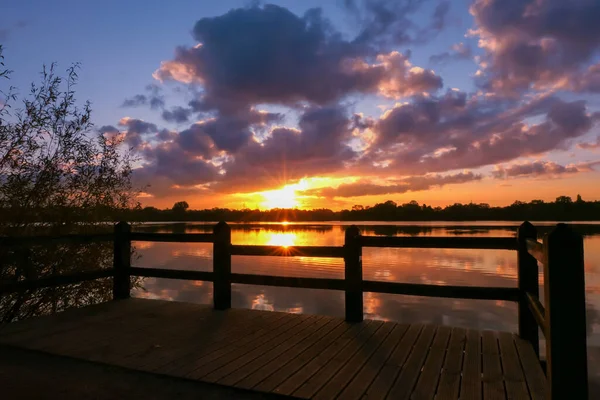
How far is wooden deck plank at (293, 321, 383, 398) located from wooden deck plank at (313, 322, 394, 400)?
5 cm

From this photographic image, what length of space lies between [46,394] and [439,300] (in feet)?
47.0

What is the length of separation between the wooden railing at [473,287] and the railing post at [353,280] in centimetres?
2

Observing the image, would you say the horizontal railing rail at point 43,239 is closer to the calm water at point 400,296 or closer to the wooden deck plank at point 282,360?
the calm water at point 400,296

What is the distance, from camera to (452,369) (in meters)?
4.31

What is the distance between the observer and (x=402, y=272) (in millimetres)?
24094

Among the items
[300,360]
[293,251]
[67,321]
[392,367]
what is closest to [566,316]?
[392,367]

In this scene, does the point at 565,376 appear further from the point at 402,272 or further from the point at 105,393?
the point at 402,272

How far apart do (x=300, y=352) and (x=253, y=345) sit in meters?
0.66

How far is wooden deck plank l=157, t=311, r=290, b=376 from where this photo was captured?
171 inches

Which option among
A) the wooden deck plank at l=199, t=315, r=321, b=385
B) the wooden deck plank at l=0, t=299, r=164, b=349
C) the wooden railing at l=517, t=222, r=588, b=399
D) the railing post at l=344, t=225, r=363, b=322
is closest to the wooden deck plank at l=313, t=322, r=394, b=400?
the railing post at l=344, t=225, r=363, b=322

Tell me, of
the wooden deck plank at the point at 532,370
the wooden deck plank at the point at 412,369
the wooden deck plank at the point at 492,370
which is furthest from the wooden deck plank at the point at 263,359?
the wooden deck plank at the point at 532,370

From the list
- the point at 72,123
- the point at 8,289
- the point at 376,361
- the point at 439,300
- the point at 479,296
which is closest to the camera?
the point at 376,361

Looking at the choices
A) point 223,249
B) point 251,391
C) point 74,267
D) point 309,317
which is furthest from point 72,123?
point 251,391

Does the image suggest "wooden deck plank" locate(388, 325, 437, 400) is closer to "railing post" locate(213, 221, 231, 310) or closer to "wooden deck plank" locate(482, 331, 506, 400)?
"wooden deck plank" locate(482, 331, 506, 400)
